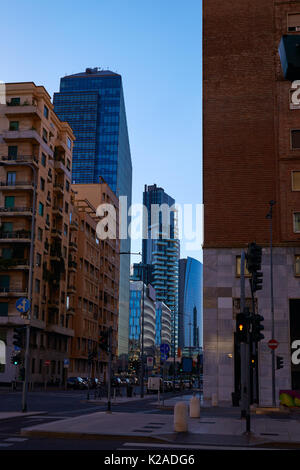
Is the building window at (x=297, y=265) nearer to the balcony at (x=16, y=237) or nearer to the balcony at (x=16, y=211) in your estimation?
the balcony at (x=16, y=237)

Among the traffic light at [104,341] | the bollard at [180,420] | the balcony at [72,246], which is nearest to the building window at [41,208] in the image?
the balcony at [72,246]

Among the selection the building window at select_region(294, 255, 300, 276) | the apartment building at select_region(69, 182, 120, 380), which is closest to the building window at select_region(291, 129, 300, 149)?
the building window at select_region(294, 255, 300, 276)

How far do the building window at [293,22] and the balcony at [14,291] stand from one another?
41716 millimetres

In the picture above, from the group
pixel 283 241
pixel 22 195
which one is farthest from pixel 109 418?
pixel 22 195

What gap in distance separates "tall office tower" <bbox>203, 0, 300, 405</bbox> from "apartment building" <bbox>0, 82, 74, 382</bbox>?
1119 inches

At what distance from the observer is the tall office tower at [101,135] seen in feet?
→ 589

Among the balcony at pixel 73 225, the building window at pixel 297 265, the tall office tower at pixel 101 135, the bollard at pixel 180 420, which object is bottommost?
the bollard at pixel 180 420

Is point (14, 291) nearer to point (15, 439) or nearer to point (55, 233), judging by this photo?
point (55, 233)

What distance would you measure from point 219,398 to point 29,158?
43072mm

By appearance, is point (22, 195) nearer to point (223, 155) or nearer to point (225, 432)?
point (223, 155)

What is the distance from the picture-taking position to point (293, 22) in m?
46.1

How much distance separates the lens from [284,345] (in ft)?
136

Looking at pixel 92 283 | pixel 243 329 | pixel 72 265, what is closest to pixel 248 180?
pixel 243 329

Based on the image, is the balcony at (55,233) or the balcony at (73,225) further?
the balcony at (73,225)
